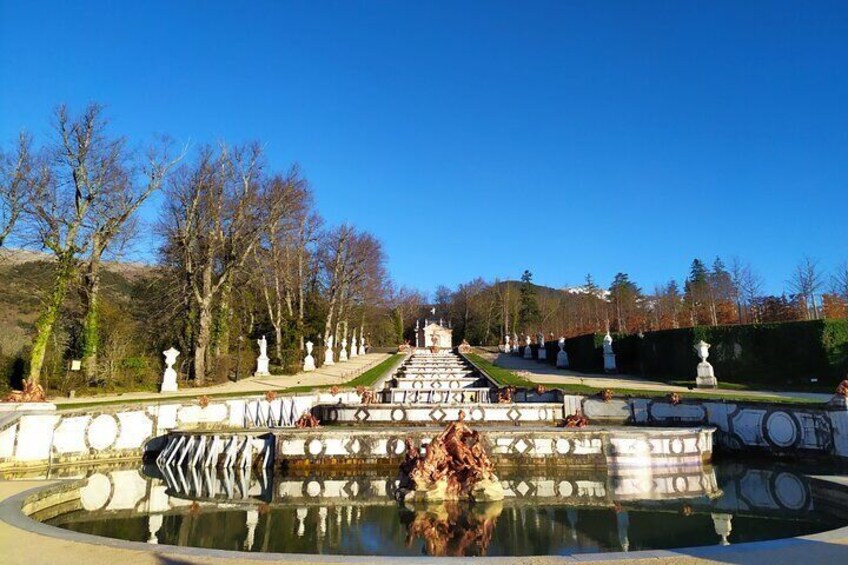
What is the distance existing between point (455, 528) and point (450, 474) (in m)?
1.75

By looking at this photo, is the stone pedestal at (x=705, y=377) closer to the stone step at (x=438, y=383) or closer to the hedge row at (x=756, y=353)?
the hedge row at (x=756, y=353)

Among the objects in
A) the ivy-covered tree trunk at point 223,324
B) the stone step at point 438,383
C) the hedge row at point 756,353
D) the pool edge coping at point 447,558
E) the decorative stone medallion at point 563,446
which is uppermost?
the ivy-covered tree trunk at point 223,324

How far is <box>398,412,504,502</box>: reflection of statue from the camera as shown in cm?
880

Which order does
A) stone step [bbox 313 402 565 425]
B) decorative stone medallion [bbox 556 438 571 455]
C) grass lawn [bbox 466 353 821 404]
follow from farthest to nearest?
stone step [bbox 313 402 565 425] < grass lawn [bbox 466 353 821 404] < decorative stone medallion [bbox 556 438 571 455]

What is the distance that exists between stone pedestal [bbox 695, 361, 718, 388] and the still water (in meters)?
12.4

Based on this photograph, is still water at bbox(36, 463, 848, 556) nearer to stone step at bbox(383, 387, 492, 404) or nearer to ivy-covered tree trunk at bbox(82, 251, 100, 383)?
stone step at bbox(383, 387, 492, 404)

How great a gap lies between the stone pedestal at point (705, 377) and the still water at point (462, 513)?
40.7 ft

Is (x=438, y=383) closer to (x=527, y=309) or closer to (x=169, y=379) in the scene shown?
(x=169, y=379)

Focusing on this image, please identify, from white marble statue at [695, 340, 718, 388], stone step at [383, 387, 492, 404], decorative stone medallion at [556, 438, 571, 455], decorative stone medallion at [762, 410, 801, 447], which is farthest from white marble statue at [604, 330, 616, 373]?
decorative stone medallion at [556, 438, 571, 455]

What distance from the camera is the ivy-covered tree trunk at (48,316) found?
1997cm

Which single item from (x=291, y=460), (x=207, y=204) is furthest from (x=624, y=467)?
(x=207, y=204)

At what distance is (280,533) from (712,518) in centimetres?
594

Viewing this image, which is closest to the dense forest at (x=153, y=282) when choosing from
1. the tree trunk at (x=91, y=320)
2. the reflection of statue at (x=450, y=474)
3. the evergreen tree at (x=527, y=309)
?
the tree trunk at (x=91, y=320)

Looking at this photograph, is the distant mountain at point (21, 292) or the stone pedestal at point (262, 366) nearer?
the distant mountain at point (21, 292)
